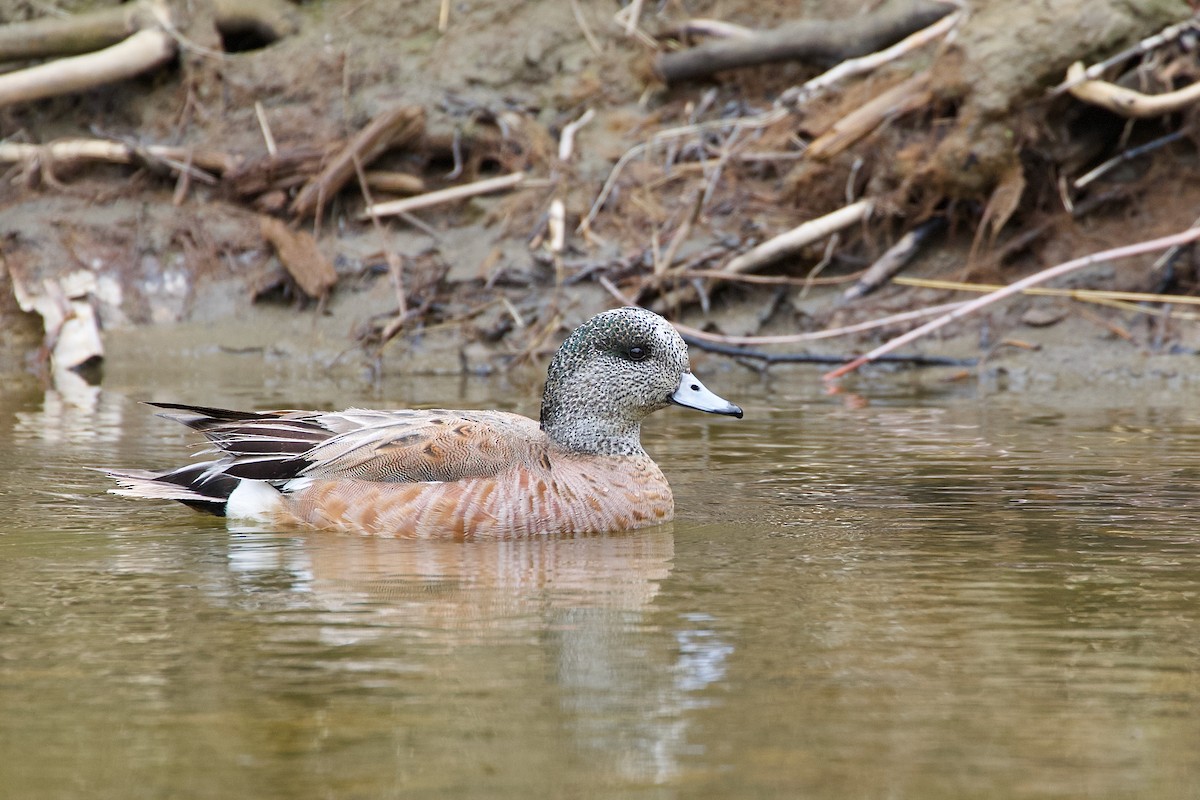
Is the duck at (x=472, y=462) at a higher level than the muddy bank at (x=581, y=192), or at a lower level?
lower

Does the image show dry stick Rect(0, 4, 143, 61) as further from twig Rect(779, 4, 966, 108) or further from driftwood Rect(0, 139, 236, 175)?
twig Rect(779, 4, 966, 108)

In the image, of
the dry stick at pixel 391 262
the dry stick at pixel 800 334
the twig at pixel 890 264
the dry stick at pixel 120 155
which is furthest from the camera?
the dry stick at pixel 120 155

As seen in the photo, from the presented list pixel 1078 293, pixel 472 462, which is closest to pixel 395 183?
pixel 1078 293

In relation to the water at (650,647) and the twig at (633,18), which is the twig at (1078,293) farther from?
the water at (650,647)

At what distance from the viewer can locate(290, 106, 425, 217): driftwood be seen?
12070 millimetres

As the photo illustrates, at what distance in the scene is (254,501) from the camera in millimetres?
6211

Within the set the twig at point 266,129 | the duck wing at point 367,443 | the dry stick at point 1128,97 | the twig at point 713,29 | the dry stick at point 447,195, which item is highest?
the twig at point 713,29

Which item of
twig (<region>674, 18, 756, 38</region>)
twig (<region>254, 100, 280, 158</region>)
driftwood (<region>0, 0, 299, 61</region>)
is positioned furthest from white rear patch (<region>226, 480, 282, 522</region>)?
driftwood (<region>0, 0, 299, 61</region>)

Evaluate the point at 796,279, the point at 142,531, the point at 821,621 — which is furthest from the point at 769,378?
the point at 821,621

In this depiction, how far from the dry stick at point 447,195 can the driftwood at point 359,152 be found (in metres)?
0.32

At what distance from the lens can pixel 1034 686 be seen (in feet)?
12.7

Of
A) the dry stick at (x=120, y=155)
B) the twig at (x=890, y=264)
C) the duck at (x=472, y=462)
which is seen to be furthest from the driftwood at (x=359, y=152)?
the duck at (x=472, y=462)

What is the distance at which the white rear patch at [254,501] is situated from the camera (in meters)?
6.19

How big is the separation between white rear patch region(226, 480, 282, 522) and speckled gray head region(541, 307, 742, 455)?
1.11m
